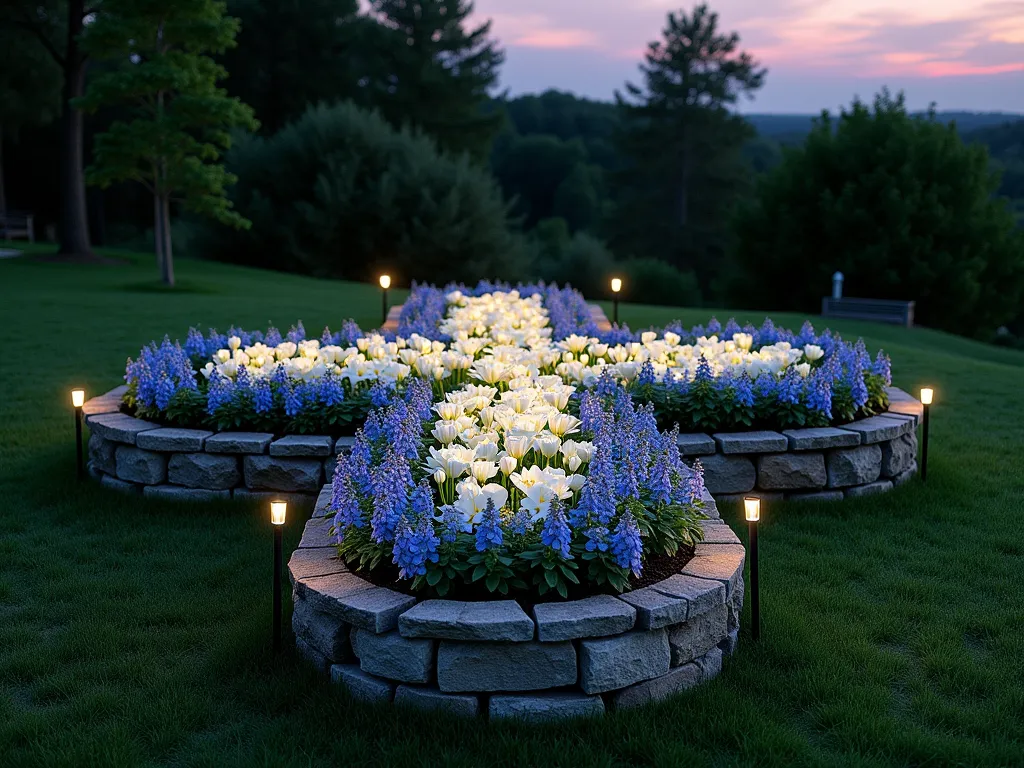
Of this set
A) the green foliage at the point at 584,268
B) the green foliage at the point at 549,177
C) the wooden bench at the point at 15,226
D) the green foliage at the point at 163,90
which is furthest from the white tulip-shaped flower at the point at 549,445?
the green foliage at the point at 549,177

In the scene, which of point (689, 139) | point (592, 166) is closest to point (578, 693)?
point (689, 139)

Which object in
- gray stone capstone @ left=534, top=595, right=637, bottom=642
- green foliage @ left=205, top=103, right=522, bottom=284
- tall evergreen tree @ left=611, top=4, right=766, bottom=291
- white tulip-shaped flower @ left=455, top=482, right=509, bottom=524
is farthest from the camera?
tall evergreen tree @ left=611, top=4, right=766, bottom=291

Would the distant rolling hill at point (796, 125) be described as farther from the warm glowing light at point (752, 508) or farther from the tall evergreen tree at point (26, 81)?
the warm glowing light at point (752, 508)

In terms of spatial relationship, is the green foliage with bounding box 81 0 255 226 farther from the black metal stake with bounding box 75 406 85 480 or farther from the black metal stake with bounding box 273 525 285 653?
the black metal stake with bounding box 273 525 285 653

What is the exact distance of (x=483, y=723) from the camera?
304 centimetres

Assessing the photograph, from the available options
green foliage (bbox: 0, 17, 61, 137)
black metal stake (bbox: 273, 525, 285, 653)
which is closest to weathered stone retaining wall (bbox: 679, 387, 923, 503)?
black metal stake (bbox: 273, 525, 285, 653)

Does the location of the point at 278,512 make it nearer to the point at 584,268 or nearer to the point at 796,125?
the point at 584,268

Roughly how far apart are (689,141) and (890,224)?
49.2 feet

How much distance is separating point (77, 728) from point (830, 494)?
400cm

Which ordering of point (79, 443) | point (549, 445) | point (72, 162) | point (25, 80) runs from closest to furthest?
1. point (549, 445)
2. point (79, 443)
3. point (72, 162)
4. point (25, 80)

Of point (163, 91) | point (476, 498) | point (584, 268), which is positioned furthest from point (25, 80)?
point (476, 498)

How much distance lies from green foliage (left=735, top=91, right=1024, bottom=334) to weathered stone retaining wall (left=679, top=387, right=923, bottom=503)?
1996 centimetres

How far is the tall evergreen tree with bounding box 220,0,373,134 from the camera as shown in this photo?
3278 centimetres

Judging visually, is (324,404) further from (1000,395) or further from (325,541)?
(1000,395)
